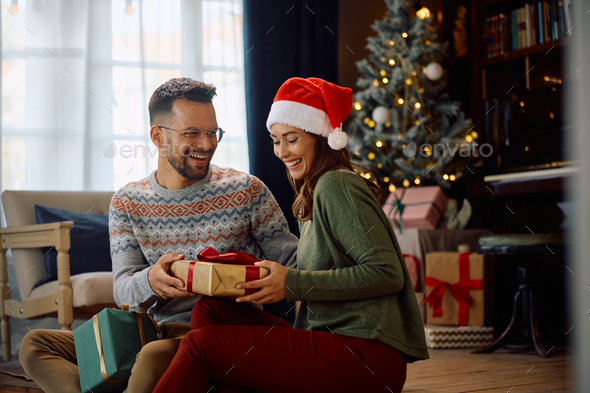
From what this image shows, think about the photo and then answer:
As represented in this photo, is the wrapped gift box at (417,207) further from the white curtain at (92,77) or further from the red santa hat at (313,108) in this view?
the red santa hat at (313,108)

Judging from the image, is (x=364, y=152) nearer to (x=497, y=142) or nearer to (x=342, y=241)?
(x=497, y=142)

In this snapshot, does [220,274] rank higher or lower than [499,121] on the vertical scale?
lower

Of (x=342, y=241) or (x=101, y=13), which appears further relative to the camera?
(x=101, y=13)

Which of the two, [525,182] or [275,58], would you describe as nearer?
[525,182]

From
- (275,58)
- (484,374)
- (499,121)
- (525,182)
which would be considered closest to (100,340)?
(484,374)

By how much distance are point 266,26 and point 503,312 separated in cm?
212

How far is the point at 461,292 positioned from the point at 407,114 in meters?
1.20

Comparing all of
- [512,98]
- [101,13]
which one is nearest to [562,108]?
[512,98]

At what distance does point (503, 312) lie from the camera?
2.77m

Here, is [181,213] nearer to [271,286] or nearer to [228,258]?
[228,258]

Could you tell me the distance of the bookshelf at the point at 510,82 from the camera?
9.62ft

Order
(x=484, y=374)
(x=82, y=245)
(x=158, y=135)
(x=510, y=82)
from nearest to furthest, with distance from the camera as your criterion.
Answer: (x=158, y=135), (x=484, y=374), (x=82, y=245), (x=510, y=82)

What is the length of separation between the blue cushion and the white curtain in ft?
1.62

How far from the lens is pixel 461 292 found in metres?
2.50
